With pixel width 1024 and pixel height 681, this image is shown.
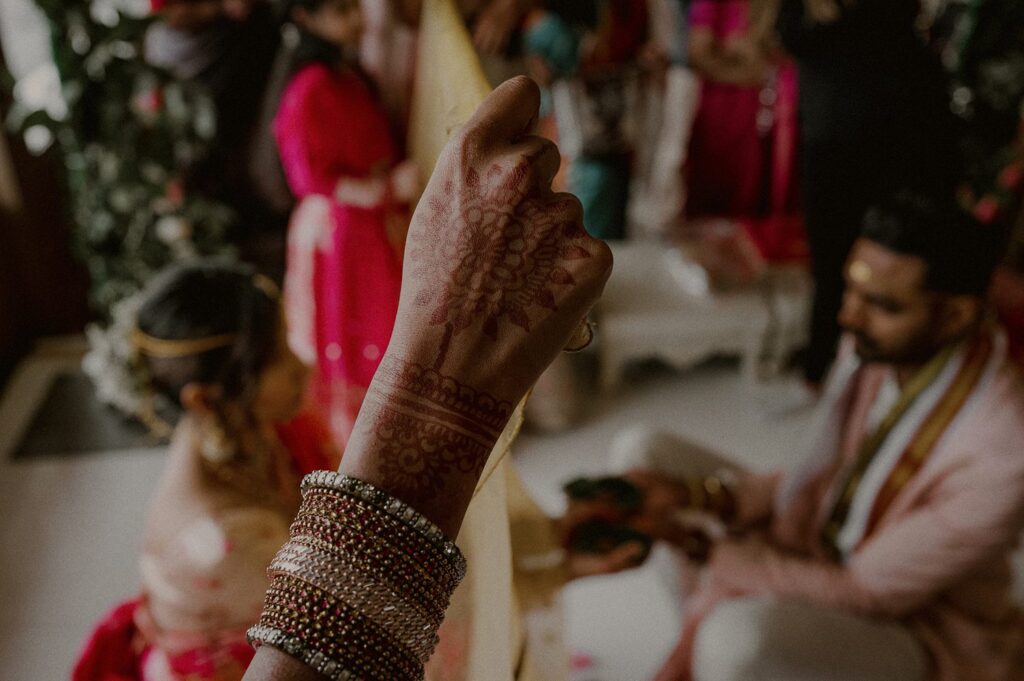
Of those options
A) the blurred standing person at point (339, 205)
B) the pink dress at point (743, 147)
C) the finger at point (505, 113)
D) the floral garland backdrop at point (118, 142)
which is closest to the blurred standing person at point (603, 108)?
the pink dress at point (743, 147)

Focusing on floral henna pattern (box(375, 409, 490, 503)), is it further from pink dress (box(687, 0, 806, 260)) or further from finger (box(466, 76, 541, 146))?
pink dress (box(687, 0, 806, 260))

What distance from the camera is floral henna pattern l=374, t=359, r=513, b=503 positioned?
0.43 meters

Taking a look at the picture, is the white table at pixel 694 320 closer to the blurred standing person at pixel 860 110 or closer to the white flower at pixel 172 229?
the blurred standing person at pixel 860 110

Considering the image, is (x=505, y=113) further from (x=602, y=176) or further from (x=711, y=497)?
(x=602, y=176)

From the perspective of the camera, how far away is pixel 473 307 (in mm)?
420

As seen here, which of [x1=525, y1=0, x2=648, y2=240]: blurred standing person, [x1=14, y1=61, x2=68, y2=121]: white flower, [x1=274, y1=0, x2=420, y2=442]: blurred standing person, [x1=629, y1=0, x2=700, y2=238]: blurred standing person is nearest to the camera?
[x1=274, y1=0, x2=420, y2=442]: blurred standing person

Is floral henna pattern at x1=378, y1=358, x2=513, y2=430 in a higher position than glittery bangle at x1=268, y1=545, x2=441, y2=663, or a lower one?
higher

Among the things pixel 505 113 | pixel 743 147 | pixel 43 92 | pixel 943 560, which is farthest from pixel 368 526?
pixel 743 147

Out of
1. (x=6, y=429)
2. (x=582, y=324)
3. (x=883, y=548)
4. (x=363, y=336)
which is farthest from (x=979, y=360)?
(x=6, y=429)

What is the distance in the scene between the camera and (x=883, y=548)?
1.17 m

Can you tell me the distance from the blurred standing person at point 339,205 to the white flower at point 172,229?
0.58 m

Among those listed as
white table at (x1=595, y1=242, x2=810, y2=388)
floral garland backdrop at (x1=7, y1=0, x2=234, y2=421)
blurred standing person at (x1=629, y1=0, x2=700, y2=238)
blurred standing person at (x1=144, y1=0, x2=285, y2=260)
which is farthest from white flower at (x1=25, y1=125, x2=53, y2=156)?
blurred standing person at (x1=629, y1=0, x2=700, y2=238)

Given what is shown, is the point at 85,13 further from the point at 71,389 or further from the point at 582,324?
the point at 582,324

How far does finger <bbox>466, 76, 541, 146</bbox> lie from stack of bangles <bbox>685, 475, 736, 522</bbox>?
1122 millimetres
